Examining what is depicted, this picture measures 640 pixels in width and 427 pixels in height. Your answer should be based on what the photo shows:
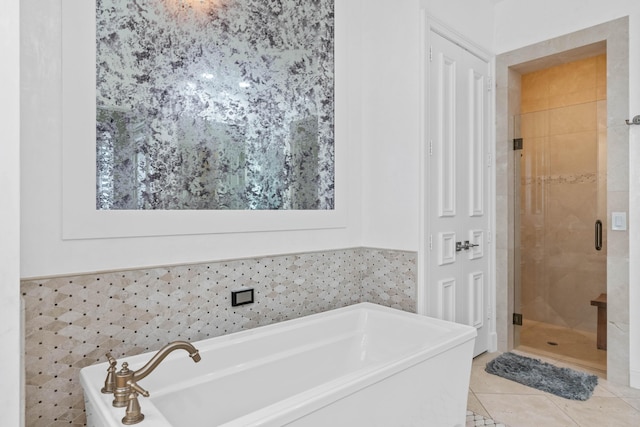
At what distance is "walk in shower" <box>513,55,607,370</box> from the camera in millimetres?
2936

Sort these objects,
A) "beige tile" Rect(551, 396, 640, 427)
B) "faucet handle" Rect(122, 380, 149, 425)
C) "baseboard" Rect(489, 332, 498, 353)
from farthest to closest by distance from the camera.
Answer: "baseboard" Rect(489, 332, 498, 353) → "beige tile" Rect(551, 396, 640, 427) → "faucet handle" Rect(122, 380, 149, 425)

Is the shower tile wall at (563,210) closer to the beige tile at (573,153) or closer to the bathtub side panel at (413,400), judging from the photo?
the beige tile at (573,153)

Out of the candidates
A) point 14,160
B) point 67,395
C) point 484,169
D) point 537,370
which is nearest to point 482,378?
point 537,370

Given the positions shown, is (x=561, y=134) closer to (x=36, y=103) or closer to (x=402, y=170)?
(x=402, y=170)

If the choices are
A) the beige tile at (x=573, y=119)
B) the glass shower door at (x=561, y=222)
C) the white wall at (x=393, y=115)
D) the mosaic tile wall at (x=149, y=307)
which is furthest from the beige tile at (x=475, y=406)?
the beige tile at (x=573, y=119)

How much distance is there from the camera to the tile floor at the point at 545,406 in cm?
224

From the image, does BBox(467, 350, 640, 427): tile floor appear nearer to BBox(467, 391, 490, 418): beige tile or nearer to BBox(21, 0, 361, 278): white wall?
BBox(467, 391, 490, 418): beige tile

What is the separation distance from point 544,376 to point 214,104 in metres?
2.72

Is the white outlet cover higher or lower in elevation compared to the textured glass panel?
lower

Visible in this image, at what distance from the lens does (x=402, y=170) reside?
261 cm

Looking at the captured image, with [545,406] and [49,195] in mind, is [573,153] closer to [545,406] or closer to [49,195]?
[545,406]

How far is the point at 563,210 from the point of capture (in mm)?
3127

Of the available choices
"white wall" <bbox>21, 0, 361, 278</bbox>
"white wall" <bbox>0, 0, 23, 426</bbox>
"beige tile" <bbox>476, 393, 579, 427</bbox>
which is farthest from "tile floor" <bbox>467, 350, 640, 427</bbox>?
"white wall" <bbox>0, 0, 23, 426</bbox>

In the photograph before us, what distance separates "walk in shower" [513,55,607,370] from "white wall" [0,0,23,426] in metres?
3.24
